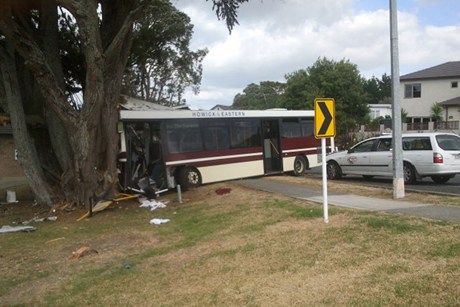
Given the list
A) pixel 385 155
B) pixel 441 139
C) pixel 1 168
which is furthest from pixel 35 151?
pixel 1 168

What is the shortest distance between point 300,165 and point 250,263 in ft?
45.5

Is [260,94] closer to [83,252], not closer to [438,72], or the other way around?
[438,72]

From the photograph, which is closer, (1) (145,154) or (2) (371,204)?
(2) (371,204)

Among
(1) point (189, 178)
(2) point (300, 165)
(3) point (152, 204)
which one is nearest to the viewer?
(3) point (152, 204)

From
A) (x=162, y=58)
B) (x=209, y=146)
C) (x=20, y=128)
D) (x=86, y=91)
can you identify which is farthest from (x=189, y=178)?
(x=162, y=58)

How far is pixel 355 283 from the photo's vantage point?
17.6 ft

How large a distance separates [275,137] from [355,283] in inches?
559

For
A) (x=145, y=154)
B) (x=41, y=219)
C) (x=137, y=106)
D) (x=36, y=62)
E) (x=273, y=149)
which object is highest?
(x=36, y=62)

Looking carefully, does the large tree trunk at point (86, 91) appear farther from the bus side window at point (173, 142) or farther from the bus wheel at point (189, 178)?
the bus wheel at point (189, 178)

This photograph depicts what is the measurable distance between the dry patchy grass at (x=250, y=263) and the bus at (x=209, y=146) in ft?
15.0

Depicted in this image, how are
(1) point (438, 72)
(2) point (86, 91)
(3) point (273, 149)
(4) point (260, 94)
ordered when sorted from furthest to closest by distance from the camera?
(4) point (260, 94)
(1) point (438, 72)
(3) point (273, 149)
(2) point (86, 91)

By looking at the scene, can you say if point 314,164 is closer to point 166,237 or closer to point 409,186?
point 409,186

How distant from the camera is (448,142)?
1461 cm

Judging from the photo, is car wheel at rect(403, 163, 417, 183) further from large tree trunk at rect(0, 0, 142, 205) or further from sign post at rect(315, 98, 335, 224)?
large tree trunk at rect(0, 0, 142, 205)
